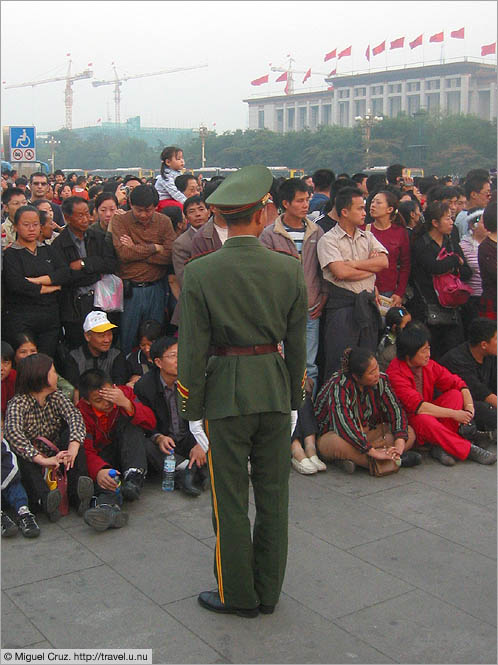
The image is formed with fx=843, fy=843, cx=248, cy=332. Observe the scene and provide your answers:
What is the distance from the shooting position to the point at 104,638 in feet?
11.1

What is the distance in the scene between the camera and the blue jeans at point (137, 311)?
6277mm

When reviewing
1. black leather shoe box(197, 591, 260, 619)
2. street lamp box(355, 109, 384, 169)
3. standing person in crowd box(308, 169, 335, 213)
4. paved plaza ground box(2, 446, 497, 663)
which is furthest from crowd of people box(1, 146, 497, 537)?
street lamp box(355, 109, 384, 169)

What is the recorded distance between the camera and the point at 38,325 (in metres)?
5.74

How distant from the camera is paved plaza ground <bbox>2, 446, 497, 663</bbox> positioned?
11.0 feet

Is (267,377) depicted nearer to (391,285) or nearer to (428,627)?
(428,627)

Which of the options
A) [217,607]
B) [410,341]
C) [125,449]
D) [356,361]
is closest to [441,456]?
[410,341]

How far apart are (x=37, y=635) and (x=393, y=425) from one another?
296 cm

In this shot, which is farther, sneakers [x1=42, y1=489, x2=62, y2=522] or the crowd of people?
the crowd of people

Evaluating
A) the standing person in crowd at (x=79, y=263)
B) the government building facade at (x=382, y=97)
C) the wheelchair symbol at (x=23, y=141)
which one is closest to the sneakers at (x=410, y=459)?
the standing person in crowd at (x=79, y=263)

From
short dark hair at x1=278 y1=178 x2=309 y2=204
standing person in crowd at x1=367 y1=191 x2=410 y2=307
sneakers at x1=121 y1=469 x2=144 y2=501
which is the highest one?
short dark hair at x1=278 y1=178 x2=309 y2=204

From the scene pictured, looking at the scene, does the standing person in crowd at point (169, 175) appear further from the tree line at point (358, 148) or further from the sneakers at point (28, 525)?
the tree line at point (358, 148)

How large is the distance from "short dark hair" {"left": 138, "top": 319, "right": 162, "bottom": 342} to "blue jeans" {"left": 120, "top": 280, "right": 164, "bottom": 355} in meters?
0.14

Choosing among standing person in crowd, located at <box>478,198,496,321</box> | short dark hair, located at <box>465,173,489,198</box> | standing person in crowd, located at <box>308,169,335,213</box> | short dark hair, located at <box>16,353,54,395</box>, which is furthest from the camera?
standing person in crowd, located at <box>308,169,335,213</box>

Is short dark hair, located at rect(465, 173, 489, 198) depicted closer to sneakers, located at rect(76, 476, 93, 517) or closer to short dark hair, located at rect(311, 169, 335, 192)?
short dark hair, located at rect(311, 169, 335, 192)
